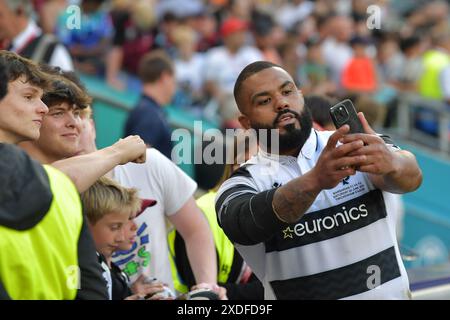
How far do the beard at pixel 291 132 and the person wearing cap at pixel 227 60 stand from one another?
6443 millimetres

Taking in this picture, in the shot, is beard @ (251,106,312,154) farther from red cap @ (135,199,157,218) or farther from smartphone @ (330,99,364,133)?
red cap @ (135,199,157,218)

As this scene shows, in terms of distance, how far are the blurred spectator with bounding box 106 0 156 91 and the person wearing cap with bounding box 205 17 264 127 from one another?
0.79 meters

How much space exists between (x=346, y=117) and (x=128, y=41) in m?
7.36

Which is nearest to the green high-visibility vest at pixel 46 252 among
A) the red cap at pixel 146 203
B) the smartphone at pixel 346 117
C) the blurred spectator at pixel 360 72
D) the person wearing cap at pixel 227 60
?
the smartphone at pixel 346 117

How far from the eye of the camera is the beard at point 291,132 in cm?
345

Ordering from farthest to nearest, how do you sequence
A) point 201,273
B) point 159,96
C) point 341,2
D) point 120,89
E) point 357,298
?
1. point 341,2
2. point 120,89
3. point 159,96
4. point 201,273
5. point 357,298

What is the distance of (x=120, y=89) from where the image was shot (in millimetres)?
10047

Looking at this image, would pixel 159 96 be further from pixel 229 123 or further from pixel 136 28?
pixel 136 28

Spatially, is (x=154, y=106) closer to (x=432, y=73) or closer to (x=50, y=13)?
(x=50, y=13)

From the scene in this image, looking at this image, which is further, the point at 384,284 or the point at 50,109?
the point at 50,109

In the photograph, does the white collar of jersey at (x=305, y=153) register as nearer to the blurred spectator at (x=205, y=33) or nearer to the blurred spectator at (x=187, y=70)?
the blurred spectator at (x=187, y=70)

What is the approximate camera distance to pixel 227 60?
1051cm
